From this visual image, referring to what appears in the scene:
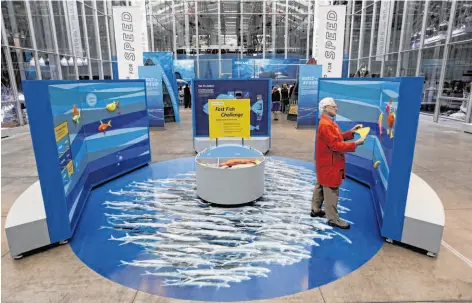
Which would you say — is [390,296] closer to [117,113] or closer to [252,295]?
[252,295]

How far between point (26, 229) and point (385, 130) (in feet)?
13.7

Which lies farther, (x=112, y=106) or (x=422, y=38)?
(x=422, y=38)

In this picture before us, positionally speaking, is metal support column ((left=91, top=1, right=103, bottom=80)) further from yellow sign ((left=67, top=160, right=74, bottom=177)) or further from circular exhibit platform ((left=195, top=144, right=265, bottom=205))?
circular exhibit platform ((left=195, top=144, right=265, bottom=205))

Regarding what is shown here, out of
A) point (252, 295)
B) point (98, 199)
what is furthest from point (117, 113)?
point (252, 295)

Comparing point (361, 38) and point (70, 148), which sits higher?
point (361, 38)

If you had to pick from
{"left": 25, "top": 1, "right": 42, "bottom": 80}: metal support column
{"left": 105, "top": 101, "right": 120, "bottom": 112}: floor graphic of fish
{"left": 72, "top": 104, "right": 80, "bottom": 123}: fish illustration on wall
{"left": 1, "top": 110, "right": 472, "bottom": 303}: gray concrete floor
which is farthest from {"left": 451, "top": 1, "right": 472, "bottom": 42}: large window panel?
{"left": 25, "top": 1, "right": 42, "bottom": 80}: metal support column

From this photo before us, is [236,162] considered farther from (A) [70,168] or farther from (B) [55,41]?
(B) [55,41]

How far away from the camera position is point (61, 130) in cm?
335

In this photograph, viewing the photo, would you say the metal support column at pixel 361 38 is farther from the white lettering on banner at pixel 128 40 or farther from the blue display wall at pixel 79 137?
the blue display wall at pixel 79 137

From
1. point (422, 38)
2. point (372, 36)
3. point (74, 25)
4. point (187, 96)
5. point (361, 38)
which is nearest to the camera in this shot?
point (422, 38)

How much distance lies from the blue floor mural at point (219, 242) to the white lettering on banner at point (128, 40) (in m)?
6.79

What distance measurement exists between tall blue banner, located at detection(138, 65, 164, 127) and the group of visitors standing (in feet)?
16.3

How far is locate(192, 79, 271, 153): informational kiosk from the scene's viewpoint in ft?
21.4

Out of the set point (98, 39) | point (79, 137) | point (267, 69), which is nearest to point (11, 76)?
point (98, 39)
